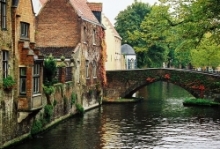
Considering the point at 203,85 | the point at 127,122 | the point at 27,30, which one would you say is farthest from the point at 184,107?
the point at 27,30

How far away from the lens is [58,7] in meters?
36.1

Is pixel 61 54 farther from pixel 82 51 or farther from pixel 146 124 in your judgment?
pixel 146 124

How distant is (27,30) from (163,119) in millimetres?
13702

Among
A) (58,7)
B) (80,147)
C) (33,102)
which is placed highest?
(58,7)

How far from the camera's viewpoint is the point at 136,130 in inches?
1080

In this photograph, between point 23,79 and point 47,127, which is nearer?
point 23,79

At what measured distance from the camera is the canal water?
2266 centimetres

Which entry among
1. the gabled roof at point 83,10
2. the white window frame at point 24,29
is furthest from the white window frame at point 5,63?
the gabled roof at point 83,10

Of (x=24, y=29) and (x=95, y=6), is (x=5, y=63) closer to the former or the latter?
(x=24, y=29)

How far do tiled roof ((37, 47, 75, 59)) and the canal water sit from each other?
5.20 metres

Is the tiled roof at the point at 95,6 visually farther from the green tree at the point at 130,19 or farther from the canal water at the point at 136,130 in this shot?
the green tree at the point at 130,19

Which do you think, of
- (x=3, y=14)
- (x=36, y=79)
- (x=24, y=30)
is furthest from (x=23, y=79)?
(x=3, y=14)

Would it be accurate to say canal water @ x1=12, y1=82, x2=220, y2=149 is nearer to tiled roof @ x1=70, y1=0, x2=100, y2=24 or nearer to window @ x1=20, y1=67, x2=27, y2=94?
window @ x1=20, y1=67, x2=27, y2=94

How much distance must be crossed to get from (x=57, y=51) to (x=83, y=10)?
524cm
